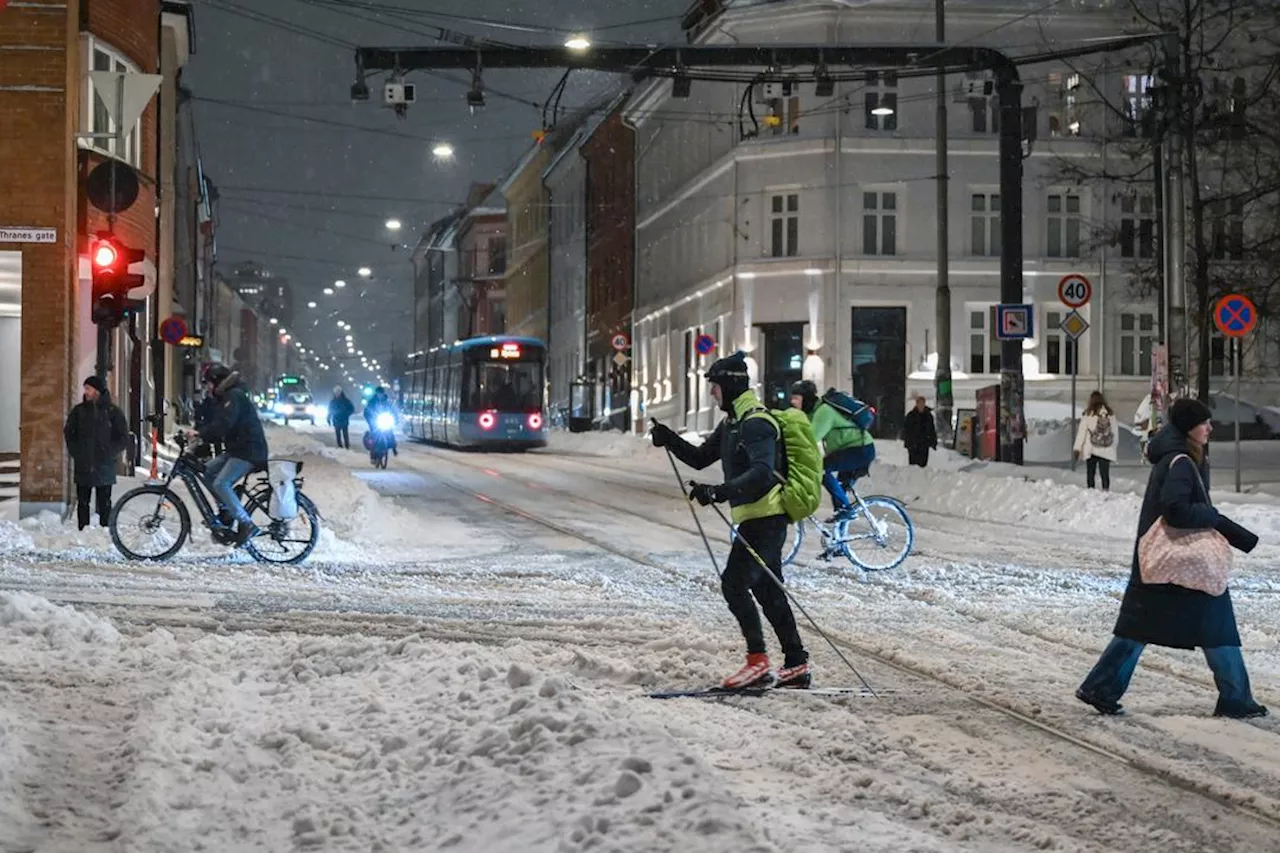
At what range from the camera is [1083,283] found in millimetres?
26953

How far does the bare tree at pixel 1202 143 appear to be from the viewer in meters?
25.6

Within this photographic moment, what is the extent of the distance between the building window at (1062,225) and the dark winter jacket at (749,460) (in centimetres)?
4343

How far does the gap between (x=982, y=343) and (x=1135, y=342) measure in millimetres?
4853

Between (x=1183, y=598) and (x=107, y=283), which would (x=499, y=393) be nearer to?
(x=107, y=283)

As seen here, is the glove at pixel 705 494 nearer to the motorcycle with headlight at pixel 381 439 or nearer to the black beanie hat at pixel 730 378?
the black beanie hat at pixel 730 378

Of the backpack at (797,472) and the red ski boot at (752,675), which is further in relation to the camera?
the red ski boot at (752,675)

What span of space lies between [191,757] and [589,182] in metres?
69.7

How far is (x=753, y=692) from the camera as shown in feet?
30.8

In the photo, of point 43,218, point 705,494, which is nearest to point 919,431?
point 43,218

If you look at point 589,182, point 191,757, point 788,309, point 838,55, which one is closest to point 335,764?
point 191,757

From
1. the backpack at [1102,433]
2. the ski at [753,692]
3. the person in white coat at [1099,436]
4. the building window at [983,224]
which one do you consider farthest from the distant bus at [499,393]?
the ski at [753,692]

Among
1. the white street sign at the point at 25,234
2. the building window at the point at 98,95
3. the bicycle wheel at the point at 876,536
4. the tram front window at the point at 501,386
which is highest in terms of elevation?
the building window at the point at 98,95

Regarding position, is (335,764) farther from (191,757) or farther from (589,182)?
(589,182)

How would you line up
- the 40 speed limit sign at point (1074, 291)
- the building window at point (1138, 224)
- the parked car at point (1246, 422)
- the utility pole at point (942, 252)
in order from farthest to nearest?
the building window at point (1138, 224) → the parked car at point (1246, 422) → the utility pole at point (942, 252) → the 40 speed limit sign at point (1074, 291)
